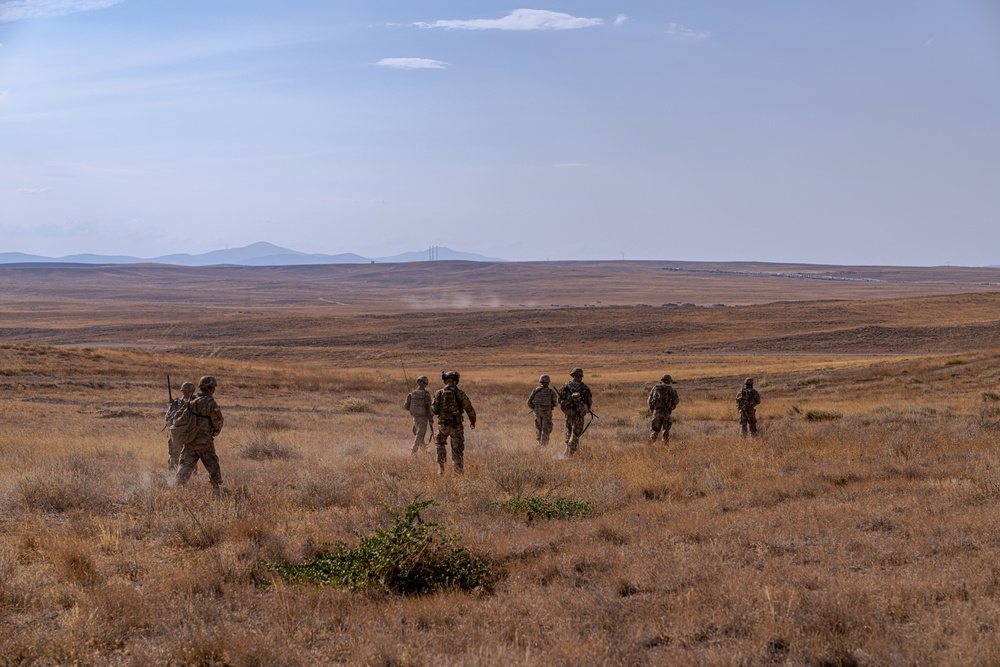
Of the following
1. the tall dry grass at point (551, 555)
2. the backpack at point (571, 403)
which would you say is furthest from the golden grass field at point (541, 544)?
the backpack at point (571, 403)

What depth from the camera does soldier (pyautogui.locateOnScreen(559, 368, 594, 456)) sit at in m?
14.1

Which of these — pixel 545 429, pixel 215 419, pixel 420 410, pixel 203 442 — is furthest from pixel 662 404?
pixel 203 442

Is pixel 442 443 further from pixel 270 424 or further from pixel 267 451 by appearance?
pixel 270 424

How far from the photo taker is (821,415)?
2075cm

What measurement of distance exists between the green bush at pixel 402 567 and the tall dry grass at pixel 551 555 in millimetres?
207

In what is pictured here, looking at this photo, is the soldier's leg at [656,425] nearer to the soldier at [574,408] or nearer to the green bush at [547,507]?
the soldier at [574,408]

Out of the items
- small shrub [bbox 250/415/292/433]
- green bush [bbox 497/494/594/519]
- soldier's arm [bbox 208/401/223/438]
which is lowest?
small shrub [bbox 250/415/292/433]

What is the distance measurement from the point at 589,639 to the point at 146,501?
6.03 meters

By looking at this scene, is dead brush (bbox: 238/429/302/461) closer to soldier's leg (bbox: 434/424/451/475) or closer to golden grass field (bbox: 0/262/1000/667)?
golden grass field (bbox: 0/262/1000/667)

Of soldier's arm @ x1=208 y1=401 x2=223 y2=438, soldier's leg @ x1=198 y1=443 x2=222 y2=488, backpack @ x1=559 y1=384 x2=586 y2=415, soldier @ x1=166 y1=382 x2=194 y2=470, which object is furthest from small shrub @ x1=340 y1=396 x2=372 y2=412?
soldier's leg @ x1=198 y1=443 x2=222 y2=488

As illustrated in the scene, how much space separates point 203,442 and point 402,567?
16.2 ft

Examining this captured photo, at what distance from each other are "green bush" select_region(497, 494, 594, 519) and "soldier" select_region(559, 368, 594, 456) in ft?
16.3

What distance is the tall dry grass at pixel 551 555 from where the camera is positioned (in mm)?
4918

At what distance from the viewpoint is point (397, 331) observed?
84.3 metres
